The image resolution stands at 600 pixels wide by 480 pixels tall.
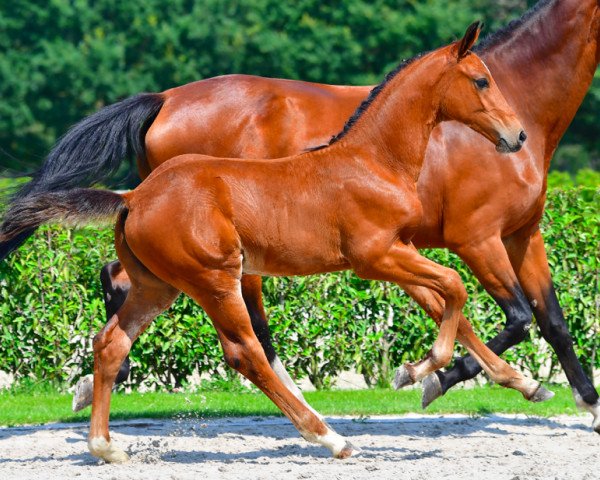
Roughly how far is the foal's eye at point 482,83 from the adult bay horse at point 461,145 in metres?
1.08

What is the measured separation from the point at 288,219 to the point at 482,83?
3.91 feet

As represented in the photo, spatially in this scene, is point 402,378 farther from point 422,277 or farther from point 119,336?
point 119,336

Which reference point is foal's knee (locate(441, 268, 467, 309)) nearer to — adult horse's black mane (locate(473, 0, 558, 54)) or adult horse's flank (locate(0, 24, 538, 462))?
adult horse's flank (locate(0, 24, 538, 462))

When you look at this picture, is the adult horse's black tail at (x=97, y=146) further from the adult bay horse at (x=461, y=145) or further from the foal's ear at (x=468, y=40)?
the foal's ear at (x=468, y=40)

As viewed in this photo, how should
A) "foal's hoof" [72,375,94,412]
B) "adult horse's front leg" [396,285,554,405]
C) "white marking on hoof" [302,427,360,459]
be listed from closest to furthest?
"white marking on hoof" [302,427,360,459] < "adult horse's front leg" [396,285,554,405] < "foal's hoof" [72,375,94,412]

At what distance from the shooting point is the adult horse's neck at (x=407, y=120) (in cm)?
551

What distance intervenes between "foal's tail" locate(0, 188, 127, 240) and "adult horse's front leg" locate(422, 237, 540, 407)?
7.09 ft

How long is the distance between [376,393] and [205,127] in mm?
2367

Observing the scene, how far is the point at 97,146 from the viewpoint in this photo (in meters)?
6.94

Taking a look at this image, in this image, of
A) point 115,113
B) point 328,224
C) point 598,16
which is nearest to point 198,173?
point 328,224

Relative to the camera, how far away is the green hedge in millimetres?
8031

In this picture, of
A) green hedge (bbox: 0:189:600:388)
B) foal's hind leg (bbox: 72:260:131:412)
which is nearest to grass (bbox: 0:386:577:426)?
green hedge (bbox: 0:189:600:388)

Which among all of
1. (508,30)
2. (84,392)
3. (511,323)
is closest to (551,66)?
(508,30)

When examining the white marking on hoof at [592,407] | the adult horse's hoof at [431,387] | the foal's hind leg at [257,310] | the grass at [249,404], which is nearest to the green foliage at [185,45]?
the grass at [249,404]
